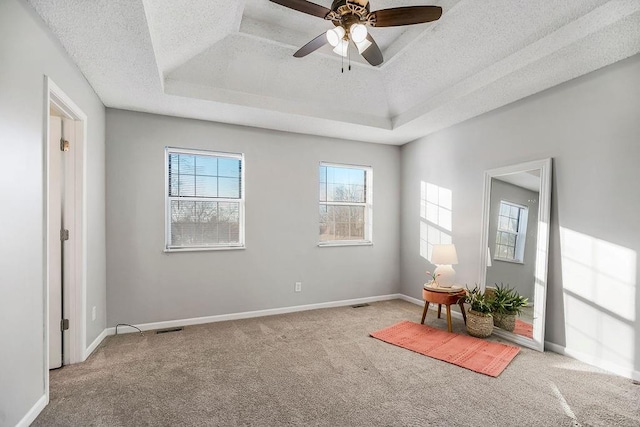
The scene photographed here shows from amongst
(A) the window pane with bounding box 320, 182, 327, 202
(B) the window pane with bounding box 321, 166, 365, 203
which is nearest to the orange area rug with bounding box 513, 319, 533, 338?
(B) the window pane with bounding box 321, 166, 365, 203

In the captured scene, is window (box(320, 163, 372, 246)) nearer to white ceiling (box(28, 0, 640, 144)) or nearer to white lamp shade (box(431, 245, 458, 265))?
white ceiling (box(28, 0, 640, 144))

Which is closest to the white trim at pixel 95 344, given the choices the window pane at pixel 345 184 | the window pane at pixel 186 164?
the window pane at pixel 186 164

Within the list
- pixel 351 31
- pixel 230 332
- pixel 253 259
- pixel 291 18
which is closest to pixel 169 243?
pixel 253 259

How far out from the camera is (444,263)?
11.8 ft

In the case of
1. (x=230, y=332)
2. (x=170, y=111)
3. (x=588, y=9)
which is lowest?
(x=230, y=332)

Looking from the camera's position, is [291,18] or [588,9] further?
[291,18]

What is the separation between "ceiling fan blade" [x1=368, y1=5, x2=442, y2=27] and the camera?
79.1 inches

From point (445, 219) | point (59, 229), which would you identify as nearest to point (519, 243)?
point (445, 219)

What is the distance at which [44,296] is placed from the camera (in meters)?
2.06

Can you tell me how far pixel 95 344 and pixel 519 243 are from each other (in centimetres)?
446

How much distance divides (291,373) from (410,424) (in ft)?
3.33

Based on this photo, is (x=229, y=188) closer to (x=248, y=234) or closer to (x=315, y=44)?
(x=248, y=234)

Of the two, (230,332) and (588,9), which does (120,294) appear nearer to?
(230,332)

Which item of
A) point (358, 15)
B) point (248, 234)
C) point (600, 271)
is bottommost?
point (600, 271)
